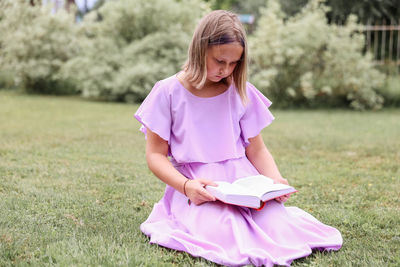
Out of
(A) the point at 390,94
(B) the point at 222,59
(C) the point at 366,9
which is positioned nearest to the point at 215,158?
(B) the point at 222,59

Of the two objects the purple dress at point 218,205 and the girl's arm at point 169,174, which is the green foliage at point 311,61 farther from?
the girl's arm at point 169,174

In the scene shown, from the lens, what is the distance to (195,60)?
7.33 feet

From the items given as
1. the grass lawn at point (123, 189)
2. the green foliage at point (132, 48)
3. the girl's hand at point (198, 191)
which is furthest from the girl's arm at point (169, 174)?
the green foliage at point (132, 48)

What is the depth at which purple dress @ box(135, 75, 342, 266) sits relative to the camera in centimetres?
211

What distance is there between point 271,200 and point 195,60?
2.56 feet

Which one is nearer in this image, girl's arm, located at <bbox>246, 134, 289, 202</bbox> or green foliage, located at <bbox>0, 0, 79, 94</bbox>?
girl's arm, located at <bbox>246, 134, 289, 202</bbox>

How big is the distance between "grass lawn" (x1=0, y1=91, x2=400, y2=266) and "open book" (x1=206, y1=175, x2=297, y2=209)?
0.32 m

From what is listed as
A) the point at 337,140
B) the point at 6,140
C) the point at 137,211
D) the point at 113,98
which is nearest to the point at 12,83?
the point at 113,98

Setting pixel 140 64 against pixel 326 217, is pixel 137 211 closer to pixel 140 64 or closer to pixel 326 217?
pixel 326 217

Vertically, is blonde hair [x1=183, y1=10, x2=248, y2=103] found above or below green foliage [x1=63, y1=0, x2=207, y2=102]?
above

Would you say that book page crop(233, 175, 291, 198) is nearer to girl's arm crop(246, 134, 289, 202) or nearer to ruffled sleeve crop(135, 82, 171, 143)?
girl's arm crop(246, 134, 289, 202)

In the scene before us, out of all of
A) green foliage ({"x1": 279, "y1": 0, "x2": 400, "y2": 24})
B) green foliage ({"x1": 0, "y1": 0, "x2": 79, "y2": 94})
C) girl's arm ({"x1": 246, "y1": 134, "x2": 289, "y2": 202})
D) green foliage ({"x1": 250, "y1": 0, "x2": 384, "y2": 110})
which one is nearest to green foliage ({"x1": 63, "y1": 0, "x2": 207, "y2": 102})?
green foliage ({"x1": 0, "y1": 0, "x2": 79, "y2": 94})

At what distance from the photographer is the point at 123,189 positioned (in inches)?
134

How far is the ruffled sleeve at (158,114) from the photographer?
2311 millimetres
